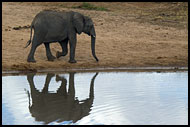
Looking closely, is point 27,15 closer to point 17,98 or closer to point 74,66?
point 74,66

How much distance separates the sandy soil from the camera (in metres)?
15.7

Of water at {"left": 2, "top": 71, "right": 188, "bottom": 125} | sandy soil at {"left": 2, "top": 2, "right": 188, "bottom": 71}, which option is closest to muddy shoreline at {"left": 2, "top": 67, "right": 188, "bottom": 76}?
sandy soil at {"left": 2, "top": 2, "right": 188, "bottom": 71}

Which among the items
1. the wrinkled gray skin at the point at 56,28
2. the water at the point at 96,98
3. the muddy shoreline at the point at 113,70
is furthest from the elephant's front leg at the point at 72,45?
the water at the point at 96,98

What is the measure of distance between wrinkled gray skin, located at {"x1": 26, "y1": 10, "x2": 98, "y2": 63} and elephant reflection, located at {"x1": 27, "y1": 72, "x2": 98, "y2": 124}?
2.69 meters

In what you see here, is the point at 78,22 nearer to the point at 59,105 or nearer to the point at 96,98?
the point at 96,98

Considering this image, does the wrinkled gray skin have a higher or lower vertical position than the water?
higher

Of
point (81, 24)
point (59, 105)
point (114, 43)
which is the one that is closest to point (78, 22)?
point (81, 24)

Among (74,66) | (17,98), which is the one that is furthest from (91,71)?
(17,98)

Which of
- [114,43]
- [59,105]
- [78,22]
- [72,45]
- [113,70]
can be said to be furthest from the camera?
[114,43]

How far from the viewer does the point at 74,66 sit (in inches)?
599

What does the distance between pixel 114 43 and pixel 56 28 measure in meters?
3.51

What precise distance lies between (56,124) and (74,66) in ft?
21.1

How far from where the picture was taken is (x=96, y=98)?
1113cm

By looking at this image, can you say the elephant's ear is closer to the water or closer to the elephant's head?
the elephant's head
